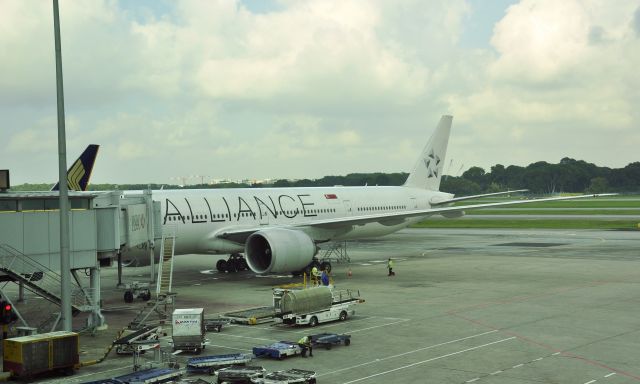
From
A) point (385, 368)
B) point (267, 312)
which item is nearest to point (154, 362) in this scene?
point (385, 368)

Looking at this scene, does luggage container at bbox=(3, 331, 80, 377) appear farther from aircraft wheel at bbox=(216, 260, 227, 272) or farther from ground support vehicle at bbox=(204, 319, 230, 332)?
aircraft wheel at bbox=(216, 260, 227, 272)

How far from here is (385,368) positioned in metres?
21.2

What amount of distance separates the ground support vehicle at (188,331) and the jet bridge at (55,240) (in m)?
4.65

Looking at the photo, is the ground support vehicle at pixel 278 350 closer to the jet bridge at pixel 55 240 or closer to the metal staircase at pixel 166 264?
the jet bridge at pixel 55 240

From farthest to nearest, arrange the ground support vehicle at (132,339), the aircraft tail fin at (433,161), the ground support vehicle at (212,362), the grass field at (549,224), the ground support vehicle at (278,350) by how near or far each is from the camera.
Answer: the grass field at (549,224) < the aircraft tail fin at (433,161) < the ground support vehicle at (132,339) < the ground support vehicle at (278,350) < the ground support vehicle at (212,362)

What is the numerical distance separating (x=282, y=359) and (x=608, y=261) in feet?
108

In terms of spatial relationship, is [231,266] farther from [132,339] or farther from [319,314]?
[132,339]

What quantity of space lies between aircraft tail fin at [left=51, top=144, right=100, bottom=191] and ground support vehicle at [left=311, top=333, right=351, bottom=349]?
105ft

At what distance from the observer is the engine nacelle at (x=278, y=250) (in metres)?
39.0

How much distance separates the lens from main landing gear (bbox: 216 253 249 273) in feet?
154

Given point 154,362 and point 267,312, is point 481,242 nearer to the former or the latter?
point 267,312

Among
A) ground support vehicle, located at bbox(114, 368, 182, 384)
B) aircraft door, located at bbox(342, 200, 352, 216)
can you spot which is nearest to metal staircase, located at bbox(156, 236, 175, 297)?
ground support vehicle, located at bbox(114, 368, 182, 384)

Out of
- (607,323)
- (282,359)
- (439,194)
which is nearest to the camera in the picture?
(282,359)

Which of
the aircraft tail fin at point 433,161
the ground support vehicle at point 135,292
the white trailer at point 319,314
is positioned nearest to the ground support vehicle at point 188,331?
the white trailer at point 319,314
